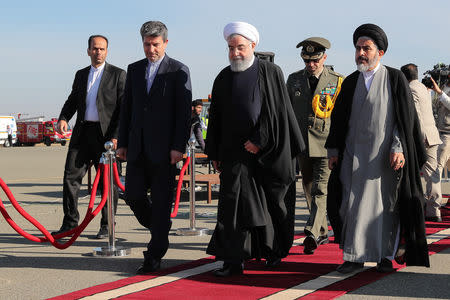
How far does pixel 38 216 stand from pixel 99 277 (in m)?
4.72

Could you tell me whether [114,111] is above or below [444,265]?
above

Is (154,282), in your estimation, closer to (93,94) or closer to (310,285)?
(310,285)

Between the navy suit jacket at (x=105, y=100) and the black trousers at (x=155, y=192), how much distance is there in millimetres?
1568

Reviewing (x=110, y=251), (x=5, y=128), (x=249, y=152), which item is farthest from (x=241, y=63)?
(x=5, y=128)

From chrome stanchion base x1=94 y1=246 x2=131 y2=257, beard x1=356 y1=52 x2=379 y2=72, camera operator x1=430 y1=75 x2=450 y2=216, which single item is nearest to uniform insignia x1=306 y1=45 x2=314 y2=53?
beard x1=356 y1=52 x2=379 y2=72

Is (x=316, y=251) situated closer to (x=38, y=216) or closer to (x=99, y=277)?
(x=99, y=277)

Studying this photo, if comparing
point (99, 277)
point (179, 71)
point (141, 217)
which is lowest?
point (99, 277)

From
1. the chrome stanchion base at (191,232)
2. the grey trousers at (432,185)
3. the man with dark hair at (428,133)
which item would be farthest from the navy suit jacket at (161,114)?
the grey trousers at (432,185)

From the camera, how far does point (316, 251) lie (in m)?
6.89

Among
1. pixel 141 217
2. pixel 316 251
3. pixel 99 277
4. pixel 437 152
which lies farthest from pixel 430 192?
pixel 99 277

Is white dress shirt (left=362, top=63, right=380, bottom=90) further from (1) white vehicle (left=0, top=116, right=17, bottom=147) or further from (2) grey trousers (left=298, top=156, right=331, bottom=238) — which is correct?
(1) white vehicle (left=0, top=116, right=17, bottom=147)

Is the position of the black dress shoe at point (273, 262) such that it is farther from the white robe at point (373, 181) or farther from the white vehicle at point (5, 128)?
the white vehicle at point (5, 128)

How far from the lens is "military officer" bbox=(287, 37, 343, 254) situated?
6910mm

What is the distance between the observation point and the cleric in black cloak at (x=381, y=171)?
5719 mm
